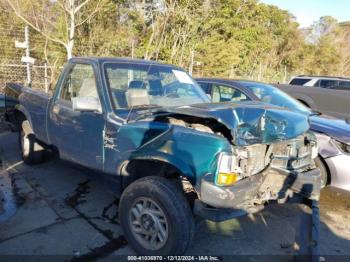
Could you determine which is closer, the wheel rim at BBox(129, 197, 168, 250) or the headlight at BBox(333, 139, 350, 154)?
the wheel rim at BBox(129, 197, 168, 250)

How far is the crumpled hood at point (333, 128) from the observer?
4.68 meters

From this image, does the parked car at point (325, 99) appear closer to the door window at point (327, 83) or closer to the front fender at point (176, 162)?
the door window at point (327, 83)

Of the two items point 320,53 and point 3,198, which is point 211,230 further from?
point 320,53

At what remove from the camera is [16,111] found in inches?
237

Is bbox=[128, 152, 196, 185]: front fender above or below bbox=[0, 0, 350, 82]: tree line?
below

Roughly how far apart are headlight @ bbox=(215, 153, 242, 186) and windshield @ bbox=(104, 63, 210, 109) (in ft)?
4.72

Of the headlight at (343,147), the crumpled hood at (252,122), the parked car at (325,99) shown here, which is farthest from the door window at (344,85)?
the crumpled hood at (252,122)

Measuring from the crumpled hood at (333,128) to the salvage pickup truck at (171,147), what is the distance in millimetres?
942

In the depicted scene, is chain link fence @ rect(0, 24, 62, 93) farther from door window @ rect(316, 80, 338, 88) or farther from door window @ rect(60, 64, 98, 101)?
door window @ rect(316, 80, 338, 88)

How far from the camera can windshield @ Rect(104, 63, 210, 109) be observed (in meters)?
3.93

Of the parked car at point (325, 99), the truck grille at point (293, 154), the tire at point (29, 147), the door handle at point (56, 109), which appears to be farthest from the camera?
the parked car at point (325, 99)

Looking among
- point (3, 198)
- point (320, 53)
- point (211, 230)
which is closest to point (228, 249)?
point (211, 230)

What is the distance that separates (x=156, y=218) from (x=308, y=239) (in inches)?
55.7

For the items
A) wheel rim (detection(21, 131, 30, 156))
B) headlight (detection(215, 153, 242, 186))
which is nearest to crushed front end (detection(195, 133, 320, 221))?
headlight (detection(215, 153, 242, 186))
